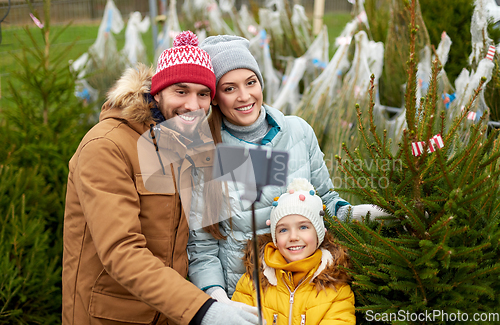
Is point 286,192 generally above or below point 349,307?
above

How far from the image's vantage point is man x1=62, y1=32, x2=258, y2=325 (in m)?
1.55

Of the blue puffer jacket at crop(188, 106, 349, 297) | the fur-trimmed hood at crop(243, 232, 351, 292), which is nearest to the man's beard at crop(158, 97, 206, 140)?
the blue puffer jacket at crop(188, 106, 349, 297)

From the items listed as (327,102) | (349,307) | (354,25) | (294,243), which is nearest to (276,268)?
(294,243)

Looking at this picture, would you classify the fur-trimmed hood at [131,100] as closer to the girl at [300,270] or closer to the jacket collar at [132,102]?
the jacket collar at [132,102]

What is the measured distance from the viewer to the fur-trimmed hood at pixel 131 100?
1765 millimetres

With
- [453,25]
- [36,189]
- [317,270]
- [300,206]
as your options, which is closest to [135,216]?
[300,206]

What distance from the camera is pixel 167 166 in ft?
5.88

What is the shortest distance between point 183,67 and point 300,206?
0.77 metres

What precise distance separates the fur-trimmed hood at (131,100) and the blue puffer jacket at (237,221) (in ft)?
1.39

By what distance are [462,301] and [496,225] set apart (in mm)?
300

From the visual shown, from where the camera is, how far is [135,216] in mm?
1622

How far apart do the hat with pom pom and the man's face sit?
52 centimetres

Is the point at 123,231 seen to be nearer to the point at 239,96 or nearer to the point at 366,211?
the point at 239,96

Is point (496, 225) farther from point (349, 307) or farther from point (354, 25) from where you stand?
point (354, 25)
